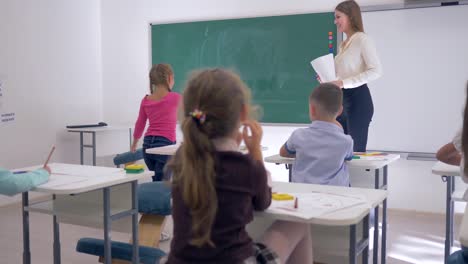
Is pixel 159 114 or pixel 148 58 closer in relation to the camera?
pixel 159 114

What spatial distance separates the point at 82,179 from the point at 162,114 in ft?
5.81

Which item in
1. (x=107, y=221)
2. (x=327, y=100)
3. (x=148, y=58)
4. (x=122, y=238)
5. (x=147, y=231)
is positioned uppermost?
(x=148, y=58)

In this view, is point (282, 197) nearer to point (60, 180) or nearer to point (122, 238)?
point (60, 180)

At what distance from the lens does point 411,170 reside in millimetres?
4746

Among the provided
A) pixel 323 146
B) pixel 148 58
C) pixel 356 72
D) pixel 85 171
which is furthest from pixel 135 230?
pixel 148 58

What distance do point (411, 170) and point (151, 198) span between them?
2757 millimetres

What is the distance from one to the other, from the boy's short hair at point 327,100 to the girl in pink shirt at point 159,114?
1.65m

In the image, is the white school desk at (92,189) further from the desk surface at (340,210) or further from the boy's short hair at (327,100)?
the boy's short hair at (327,100)

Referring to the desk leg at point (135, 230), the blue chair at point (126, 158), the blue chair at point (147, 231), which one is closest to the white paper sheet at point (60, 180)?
the desk leg at point (135, 230)

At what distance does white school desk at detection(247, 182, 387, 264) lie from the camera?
1.57 m

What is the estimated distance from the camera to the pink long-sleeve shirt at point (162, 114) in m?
4.11

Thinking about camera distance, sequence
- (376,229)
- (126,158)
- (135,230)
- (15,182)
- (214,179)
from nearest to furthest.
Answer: (214,179) → (15,182) → (135,230) → (376,229) → (126,158)

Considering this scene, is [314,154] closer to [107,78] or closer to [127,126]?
[127,126]

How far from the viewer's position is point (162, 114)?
13.5 ft
